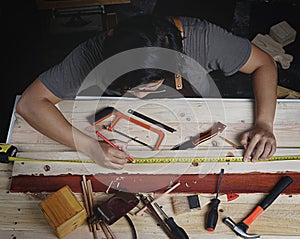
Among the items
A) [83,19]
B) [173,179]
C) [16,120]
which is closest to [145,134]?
[173,179]

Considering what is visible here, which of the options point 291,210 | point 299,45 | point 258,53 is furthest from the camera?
point 299,45

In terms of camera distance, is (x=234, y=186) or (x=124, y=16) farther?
(x=124, y=16)

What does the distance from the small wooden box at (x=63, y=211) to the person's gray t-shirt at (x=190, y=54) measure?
0.49 metres

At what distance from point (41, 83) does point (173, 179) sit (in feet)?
2.27

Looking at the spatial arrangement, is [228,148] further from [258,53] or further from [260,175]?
[258,53]

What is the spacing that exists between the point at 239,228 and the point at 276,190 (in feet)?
0.74

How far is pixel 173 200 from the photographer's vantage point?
69.2 inches

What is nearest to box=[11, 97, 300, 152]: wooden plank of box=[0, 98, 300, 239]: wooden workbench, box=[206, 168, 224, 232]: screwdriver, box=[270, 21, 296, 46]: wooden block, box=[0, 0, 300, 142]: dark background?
box=[0, 98, 300, 239]: wooden workbench

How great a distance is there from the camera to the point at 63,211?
1.62 m

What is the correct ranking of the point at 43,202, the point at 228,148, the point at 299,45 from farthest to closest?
the point at 299,45 → the point at 228,148 → the point at 43,202

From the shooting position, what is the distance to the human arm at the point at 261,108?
1.85 metres

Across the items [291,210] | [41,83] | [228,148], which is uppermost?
[41,83]

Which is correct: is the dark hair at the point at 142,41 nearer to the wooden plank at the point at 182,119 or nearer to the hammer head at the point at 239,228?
the wooden plank at the point at 182,119

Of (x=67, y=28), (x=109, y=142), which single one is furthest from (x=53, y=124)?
(x=67, y=28)
